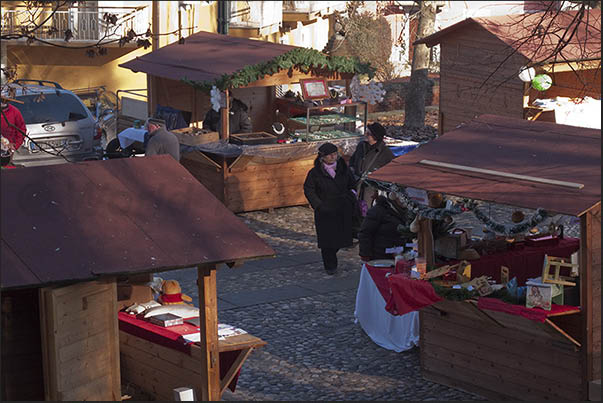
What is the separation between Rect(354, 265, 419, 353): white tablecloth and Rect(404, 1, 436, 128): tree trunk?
1563cm

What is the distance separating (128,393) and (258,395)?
1217 mm

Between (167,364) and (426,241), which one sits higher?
(426,241)

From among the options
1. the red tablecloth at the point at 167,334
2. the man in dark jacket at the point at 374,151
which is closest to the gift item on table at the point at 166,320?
the red tablecloth at the point at 167,334

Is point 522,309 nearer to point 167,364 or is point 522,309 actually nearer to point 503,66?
point 167,364

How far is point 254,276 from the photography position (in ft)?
44.3

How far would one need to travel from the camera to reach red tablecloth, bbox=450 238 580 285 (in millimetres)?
10359

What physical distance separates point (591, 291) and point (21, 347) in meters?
4.59

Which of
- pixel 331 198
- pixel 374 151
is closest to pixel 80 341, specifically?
pixel 331 198

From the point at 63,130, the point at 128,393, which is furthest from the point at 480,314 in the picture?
the point at 63,130

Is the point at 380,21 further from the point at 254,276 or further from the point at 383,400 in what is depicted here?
the point at 383,400

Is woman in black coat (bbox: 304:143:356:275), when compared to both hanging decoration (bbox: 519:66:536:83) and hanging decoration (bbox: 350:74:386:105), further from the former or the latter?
hanging decoration (bbox: 519:66:536:83)

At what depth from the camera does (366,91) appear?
17.7 meters

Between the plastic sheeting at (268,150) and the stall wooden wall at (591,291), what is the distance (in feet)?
27.3

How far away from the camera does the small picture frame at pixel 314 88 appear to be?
56.6 ft
